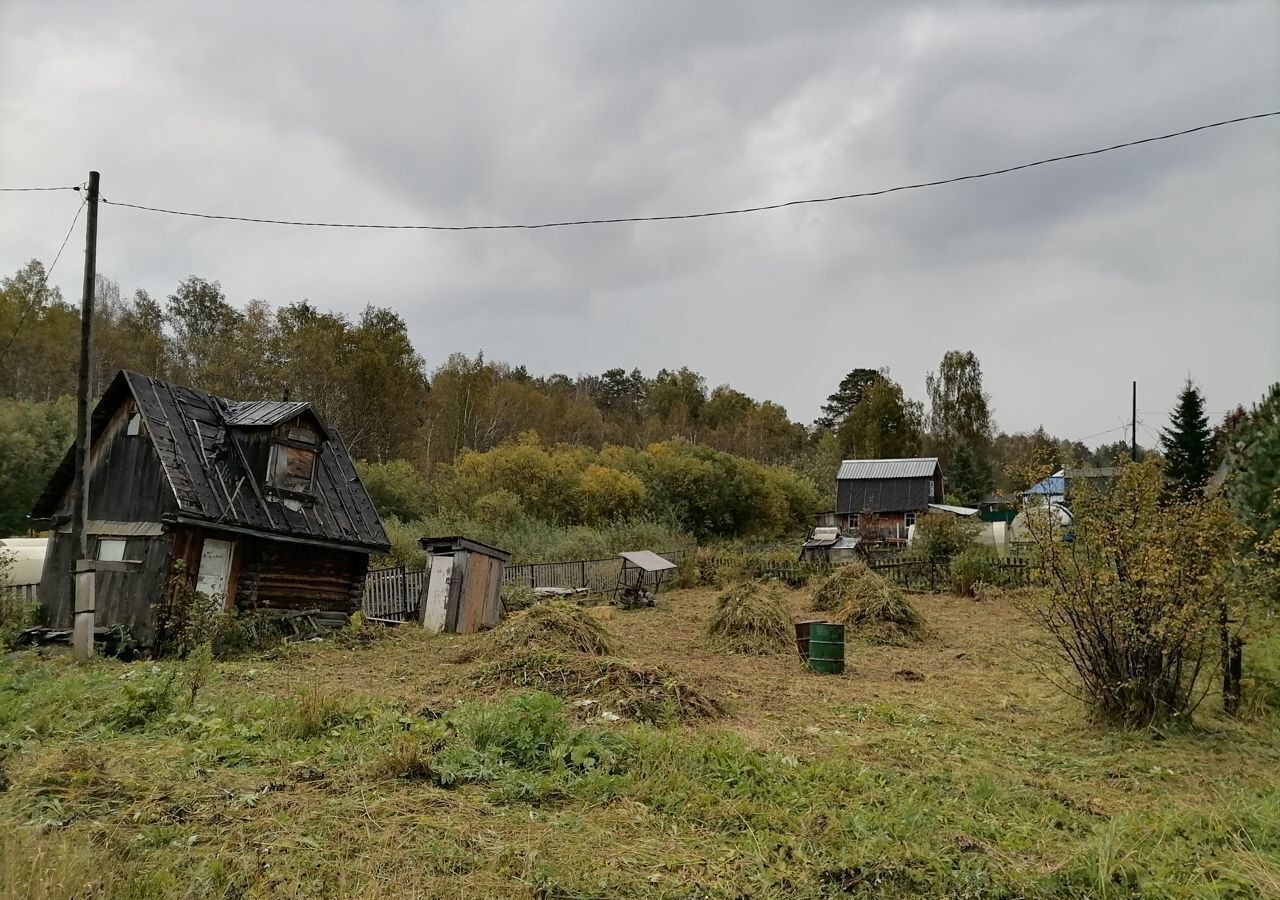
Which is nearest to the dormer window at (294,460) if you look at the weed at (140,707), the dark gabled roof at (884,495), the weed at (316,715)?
the weed at (140,707)

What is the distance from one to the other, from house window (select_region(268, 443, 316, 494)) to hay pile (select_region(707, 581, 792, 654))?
8.87 metres

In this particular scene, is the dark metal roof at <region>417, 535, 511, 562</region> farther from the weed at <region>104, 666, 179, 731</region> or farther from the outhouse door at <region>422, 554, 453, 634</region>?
the weed at <region>104, 666, 179, 731</region>

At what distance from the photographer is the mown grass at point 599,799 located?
446cm

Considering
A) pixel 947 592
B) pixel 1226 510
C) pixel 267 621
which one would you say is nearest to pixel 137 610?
pixel 267 621

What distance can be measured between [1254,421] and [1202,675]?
1019 cm

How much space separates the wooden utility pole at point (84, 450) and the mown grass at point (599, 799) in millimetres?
2701

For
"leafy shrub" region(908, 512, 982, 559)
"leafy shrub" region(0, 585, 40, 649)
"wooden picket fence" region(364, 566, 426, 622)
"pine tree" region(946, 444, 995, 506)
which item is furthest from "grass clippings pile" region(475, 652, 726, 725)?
"pine tree" region(946, 444, 995, 506)

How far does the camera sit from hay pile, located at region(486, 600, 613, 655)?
38.0ft

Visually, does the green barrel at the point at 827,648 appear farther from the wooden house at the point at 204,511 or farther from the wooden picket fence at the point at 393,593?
the wooden picket fence at the point at 393,593

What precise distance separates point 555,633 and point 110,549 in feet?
29.8

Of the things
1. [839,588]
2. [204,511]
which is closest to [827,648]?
[839,588]

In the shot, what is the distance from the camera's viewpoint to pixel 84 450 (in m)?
13.2

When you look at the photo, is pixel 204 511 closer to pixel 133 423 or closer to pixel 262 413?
pixel 133 423

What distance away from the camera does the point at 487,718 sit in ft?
23.2
